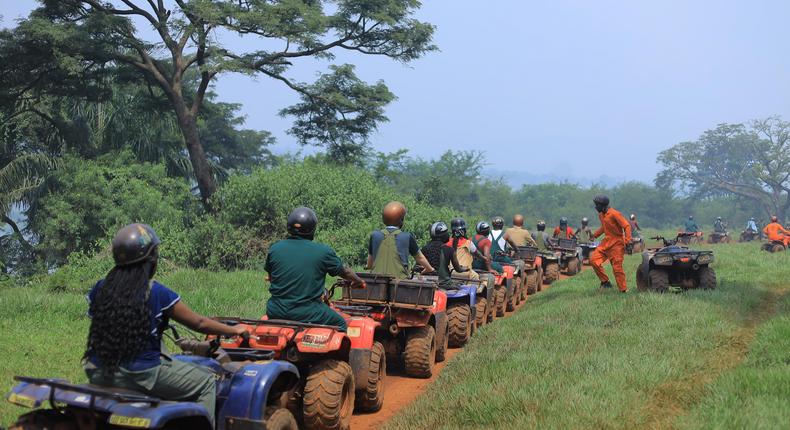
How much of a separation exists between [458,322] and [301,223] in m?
4.76

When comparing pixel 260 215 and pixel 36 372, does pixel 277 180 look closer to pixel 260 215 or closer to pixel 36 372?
pixel 260 215

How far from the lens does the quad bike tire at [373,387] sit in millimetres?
7418

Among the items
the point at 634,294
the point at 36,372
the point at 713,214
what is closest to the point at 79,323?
the point at 36,372

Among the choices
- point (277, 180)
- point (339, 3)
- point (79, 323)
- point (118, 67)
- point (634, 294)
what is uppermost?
point (339, 3)

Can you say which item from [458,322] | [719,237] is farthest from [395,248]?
[719,237]

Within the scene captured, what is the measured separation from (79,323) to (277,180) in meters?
11.6

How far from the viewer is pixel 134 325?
4.24 meters

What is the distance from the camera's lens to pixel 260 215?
75.0 feet

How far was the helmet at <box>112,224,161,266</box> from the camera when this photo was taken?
14.1ft

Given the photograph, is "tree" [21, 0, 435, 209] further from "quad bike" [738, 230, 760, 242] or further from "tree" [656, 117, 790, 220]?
"tree" [656, 117, 790, 220]

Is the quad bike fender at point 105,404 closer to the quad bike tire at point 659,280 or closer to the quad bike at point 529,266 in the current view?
the quad bike tire at point 659,280

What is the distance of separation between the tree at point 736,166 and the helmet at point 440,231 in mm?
72169

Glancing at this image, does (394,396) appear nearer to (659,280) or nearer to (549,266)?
(659,280)

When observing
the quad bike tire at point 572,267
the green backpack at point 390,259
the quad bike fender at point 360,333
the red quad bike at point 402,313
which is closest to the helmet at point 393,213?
the green backpack at point 390,259
